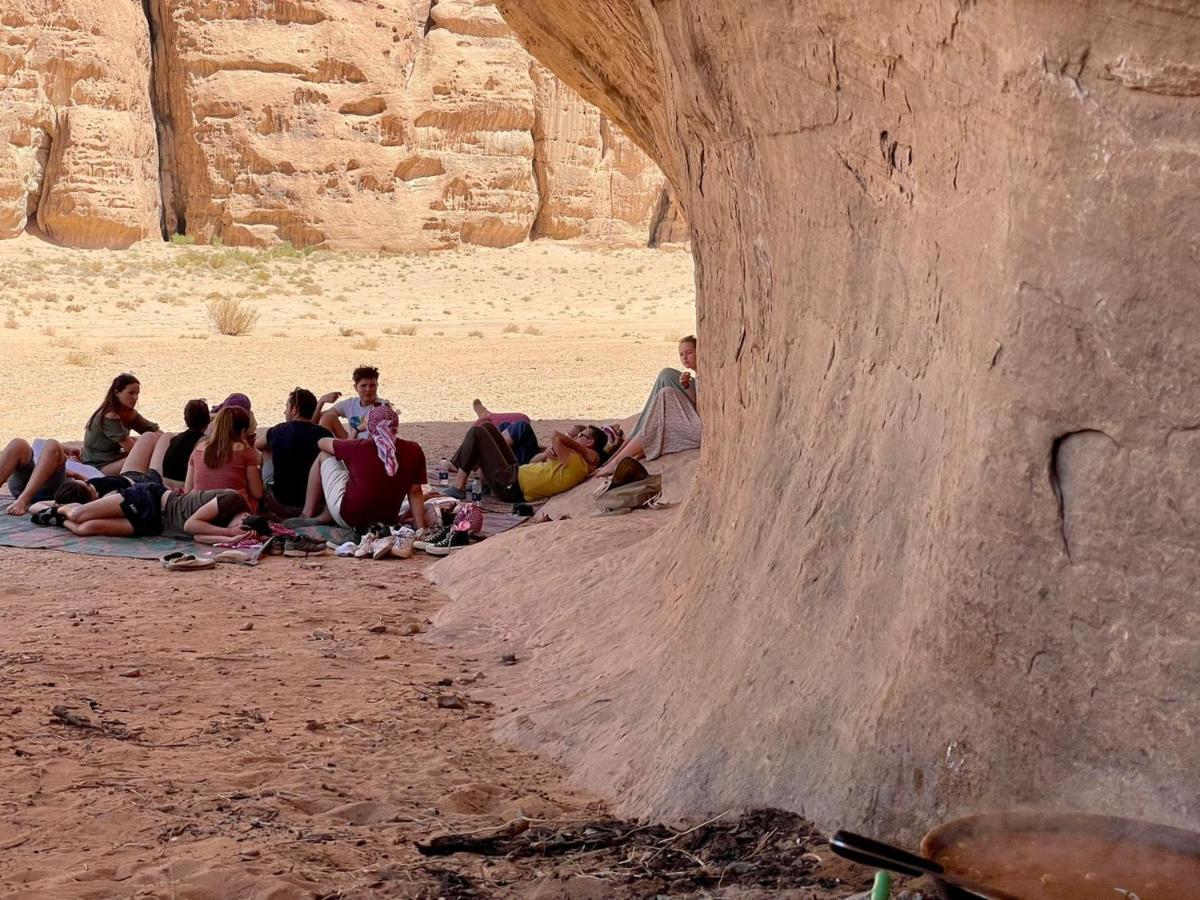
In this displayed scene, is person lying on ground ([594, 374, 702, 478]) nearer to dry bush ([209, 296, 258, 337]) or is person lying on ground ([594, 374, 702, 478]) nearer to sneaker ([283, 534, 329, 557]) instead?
sneaker ([283, 534, 329, 557])

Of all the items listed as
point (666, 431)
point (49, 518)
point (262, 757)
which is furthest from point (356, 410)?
point (262, 757)

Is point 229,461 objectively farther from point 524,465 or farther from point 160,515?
point 524,465

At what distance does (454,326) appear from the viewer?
1057 inches

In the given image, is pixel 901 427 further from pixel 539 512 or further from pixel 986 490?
pixel 539 512

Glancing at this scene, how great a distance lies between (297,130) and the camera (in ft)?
125

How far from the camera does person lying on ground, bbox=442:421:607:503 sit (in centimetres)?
1028

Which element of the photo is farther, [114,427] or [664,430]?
[114,427]

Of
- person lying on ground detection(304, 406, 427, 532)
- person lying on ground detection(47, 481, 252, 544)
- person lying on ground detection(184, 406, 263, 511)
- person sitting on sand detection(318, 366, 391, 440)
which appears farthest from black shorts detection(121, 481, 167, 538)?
person sitting on sand detection(318, 366, 391, 440)

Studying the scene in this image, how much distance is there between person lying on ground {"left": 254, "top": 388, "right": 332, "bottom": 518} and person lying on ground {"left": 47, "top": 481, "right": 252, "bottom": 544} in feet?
2.16

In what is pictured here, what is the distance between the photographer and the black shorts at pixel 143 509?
29.5ft

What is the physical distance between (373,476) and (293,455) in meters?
0.92

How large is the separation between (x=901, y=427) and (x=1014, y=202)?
72 cm

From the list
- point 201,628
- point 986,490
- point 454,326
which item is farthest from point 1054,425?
point 454,326

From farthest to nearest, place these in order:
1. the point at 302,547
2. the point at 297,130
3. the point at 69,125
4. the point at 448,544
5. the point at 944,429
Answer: the point at 297,130, the point at 69,125, the point at 448,544, the point at 302,547, the point at 944,429
